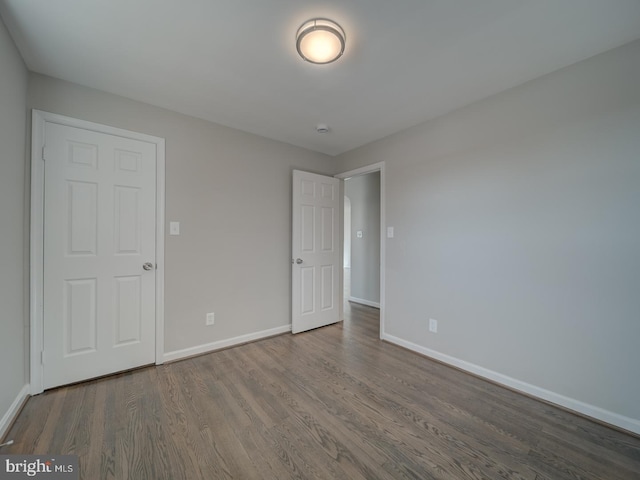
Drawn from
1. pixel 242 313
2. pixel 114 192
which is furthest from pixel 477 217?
pixel 114 192

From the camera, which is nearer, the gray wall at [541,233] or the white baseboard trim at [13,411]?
the white baseboard trim at [13,411]

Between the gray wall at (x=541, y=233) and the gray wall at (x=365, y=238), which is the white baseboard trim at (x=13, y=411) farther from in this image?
the gray wall at (x=365, y=238)

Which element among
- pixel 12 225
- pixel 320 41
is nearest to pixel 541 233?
pixel 320 41

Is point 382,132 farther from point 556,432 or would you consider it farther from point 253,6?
point 556,432

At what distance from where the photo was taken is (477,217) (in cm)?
229

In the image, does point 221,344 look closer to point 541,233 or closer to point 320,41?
point 320,41

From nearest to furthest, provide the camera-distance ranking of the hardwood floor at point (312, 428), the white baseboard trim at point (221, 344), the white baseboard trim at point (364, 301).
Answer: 1. the hardwood floor at point (312, 428)
2. the white baseboard trim at point (221, 344)
3. the white baseboard trim at point (364, 301)

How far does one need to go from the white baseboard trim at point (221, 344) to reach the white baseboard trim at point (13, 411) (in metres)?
0.87

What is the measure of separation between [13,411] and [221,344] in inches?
56.4

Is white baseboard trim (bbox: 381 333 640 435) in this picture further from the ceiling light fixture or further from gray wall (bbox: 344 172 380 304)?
the ceiling light fixture

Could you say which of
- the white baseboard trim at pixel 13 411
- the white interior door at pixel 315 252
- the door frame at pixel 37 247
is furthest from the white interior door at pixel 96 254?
the white interior door at pixel 315 252

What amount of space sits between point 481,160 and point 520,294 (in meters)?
1.19

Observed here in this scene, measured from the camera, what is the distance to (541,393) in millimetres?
1920

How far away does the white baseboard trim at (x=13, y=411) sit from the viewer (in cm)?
147
